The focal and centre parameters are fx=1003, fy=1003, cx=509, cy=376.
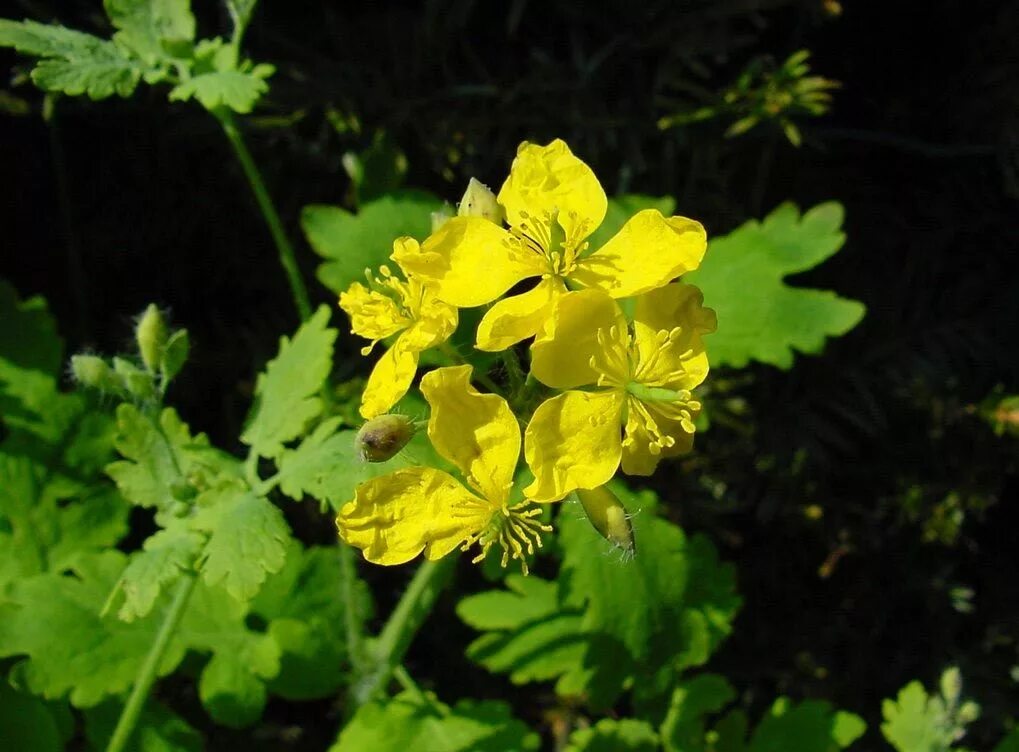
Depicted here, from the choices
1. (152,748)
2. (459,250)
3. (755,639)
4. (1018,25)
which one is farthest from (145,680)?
(1018,25)

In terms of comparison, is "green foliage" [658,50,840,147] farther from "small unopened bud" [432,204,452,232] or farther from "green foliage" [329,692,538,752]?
"green foliage" [329,692,538,752]

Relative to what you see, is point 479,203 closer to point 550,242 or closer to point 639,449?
point 550,242

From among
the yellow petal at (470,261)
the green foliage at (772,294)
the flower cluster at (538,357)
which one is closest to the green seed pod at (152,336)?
the flower cluster at (538,357)

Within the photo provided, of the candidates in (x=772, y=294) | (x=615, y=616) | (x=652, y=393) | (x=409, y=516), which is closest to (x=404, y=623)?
(x=615, y=616)

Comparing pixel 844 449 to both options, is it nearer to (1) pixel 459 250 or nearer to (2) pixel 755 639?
(2) pixel 755 639

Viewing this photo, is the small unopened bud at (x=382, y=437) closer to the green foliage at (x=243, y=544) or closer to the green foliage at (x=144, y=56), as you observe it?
the green foliage at (x=243, y=544)
